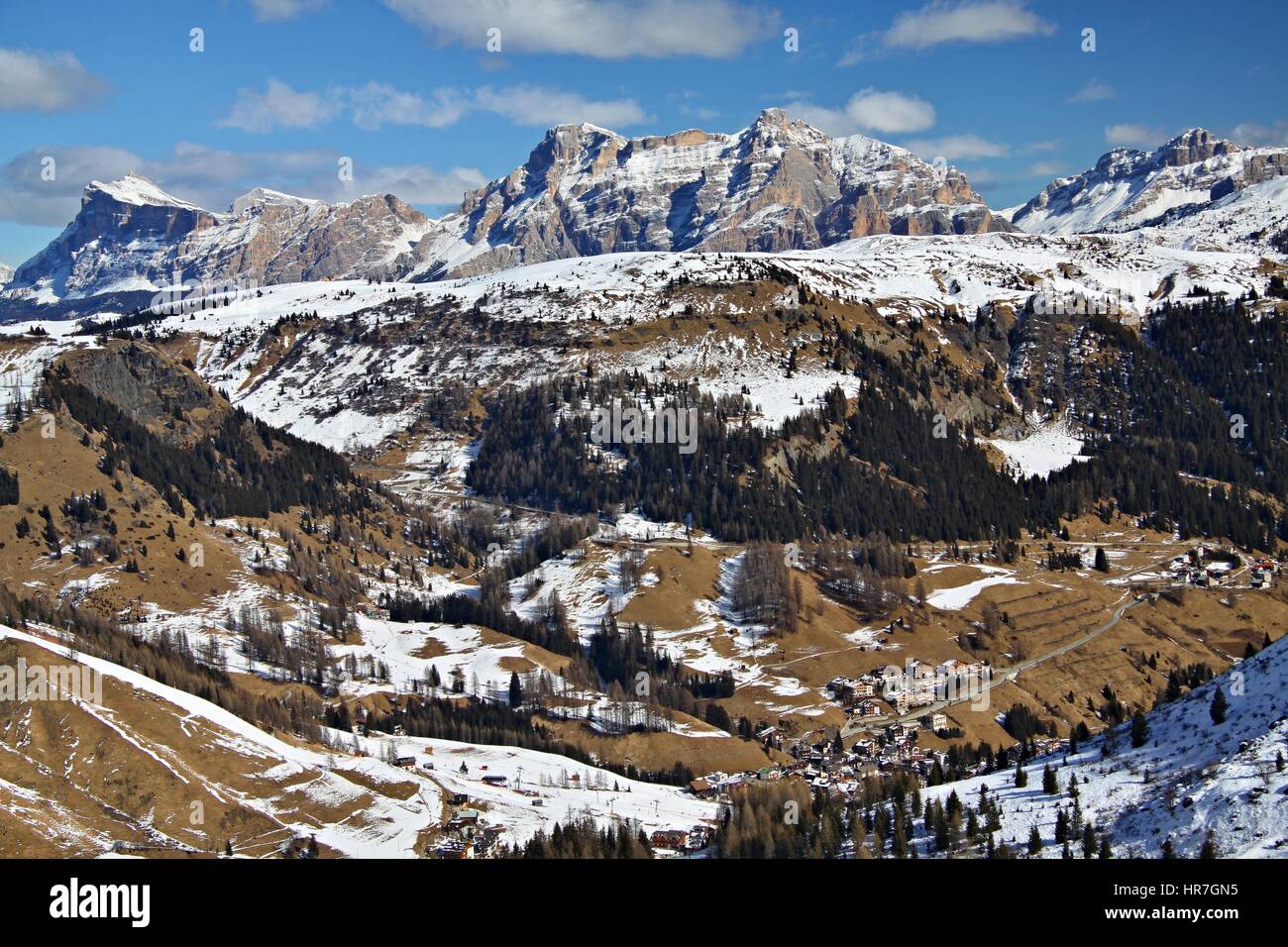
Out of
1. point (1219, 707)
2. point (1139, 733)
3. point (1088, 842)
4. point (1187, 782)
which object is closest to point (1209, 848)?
point (1088, 842)

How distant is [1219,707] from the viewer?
10894 centimetres

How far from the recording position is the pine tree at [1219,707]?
108 meters

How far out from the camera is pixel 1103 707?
7653 inches

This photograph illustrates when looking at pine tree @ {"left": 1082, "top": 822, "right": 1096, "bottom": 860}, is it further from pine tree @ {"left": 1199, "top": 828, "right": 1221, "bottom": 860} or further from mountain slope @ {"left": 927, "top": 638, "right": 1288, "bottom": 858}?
pine tree @ {"left": 1199, "top": 828, "right": 1221, "bottom": 860}

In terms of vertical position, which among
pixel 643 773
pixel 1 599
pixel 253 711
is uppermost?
pixel 1 599

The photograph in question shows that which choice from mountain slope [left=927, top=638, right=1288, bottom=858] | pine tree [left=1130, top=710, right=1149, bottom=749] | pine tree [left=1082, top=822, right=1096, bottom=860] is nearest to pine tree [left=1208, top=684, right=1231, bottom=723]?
mountain slope [left=927, top=638, right=1288, bottom=858]

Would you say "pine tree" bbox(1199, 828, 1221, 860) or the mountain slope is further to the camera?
the mountain slope

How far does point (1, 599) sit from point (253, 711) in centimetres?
4707

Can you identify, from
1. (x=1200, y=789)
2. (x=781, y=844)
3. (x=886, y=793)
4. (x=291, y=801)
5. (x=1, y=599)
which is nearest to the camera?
(x=1200, y=789)

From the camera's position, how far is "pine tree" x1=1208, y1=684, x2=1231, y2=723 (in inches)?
4262
